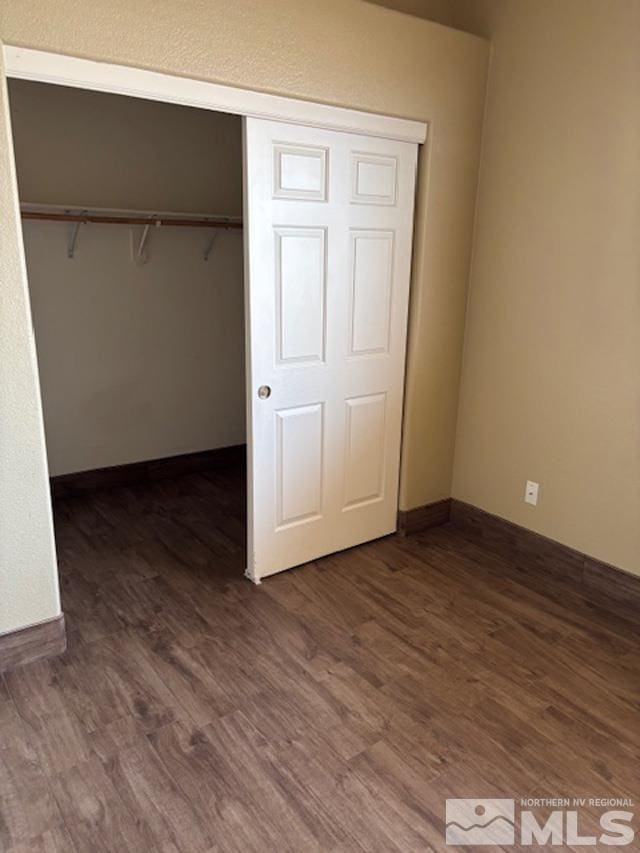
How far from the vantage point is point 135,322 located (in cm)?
391

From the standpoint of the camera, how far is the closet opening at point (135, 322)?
3.37 metres

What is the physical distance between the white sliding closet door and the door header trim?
53mm

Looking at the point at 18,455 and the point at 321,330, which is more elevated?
the point at 321,330

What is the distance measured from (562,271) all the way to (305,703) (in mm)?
2174

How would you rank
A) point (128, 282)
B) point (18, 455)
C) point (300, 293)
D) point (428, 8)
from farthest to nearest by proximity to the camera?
point (128, 282), point (428, 8), point (300, 293), point (18, 455)

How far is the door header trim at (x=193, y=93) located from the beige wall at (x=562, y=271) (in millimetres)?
553

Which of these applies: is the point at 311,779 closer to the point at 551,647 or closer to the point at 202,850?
the point at 202,850

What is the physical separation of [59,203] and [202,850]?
318cm

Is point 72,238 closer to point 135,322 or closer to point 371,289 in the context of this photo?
point 135,322

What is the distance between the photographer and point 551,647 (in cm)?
259

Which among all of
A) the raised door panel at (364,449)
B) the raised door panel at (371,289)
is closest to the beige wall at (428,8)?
the raised door panel at (371,289)

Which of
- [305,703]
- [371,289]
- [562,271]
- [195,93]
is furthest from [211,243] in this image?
[305,703]

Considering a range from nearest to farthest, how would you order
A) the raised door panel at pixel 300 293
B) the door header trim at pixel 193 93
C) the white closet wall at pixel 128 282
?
1. the door header trim at pixel 193 93
2. the raised door panel at pixel 300 293
3. the white closet wall at pixel 128 282

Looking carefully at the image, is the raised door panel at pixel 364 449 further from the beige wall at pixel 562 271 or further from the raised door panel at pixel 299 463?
the beige wall at pixel 562 271
